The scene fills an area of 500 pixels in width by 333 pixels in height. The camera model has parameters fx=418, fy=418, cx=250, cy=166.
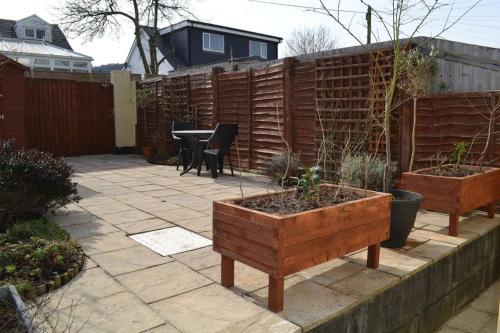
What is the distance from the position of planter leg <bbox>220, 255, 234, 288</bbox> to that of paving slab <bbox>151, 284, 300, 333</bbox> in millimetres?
59

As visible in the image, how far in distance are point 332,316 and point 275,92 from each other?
5.00 m

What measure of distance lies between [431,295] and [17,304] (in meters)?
2.64

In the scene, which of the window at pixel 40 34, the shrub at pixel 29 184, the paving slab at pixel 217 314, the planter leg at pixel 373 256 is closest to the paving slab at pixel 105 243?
the shrub at pixel 29 184

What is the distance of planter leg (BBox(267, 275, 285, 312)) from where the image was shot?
2.09m

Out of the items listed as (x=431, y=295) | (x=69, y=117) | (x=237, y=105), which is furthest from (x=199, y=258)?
(x=69, y=117)

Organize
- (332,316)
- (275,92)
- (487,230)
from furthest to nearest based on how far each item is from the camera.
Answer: (275,92), (487,230), (332,316)

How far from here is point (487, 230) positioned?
147 inches

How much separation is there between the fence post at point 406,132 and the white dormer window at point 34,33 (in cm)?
1947

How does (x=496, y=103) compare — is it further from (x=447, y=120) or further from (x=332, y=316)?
(x=332, y=316)

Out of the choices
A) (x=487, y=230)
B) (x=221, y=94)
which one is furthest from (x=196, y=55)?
(x=487, y=230)

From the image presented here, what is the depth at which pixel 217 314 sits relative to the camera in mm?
2092

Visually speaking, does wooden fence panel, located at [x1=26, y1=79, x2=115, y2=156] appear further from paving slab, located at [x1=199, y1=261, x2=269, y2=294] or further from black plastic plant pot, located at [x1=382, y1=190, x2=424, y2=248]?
black plastic plant pot, located at [x1=382, y1=190, x2=424, y2=248]

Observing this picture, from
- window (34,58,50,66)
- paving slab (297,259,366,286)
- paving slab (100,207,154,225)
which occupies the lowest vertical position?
paving slab (297,259,366,286)

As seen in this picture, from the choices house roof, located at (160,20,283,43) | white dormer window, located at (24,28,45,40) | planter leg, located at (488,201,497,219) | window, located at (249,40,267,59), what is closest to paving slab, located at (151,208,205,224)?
planter leg, located at (488,201,497,219)
